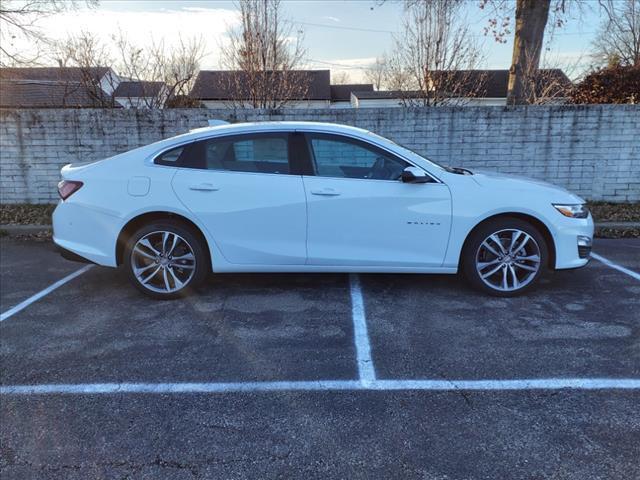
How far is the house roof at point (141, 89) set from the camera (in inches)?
394

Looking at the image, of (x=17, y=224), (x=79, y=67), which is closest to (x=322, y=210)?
(x=17, y=224)

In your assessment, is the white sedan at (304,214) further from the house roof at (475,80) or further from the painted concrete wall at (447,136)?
the house roof at (475,80)

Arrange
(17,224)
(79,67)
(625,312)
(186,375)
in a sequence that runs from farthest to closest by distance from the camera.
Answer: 1. (79,67)
2. (17,224)
3. (625,312)
4. (186,375)

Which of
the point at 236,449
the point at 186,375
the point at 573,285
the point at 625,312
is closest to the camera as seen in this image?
the point at 236,449

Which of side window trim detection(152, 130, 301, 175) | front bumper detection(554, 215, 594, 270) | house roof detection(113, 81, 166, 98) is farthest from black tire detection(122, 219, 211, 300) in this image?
house roof detection(113, 81, 166, 98)

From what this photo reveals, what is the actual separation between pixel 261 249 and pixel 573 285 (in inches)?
124

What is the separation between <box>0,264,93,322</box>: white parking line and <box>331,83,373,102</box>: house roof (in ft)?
121

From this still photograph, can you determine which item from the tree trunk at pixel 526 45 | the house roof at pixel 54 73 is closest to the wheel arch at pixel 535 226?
the tree trunk at pixel 526 45

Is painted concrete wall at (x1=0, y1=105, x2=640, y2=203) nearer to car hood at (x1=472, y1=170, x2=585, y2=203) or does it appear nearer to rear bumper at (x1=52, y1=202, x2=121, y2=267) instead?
car hood at (x1=472, y1=170, x2=585, y2=203)

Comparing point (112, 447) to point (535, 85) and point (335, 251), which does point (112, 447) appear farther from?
point (535, 85)

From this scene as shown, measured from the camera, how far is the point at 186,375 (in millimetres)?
3213

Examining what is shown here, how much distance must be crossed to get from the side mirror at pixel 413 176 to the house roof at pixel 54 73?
815 cm

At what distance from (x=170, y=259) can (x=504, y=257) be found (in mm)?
3091

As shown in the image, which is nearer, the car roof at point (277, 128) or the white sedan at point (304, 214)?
the white sedan at point (304, 214)
